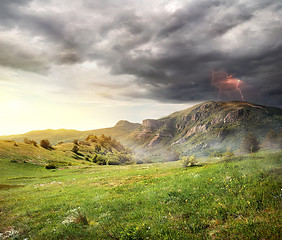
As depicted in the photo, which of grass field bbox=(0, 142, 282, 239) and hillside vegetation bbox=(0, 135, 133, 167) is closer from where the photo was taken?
grass field bbox=(0, 142, 282, 239)

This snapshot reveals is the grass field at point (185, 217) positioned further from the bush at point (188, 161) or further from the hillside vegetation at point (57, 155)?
the hillside vegetation at point (57, 155)

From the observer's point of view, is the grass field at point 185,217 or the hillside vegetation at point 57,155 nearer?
the grass field at point 185,217

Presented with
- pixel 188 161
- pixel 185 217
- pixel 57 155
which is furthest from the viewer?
pixel 57 155

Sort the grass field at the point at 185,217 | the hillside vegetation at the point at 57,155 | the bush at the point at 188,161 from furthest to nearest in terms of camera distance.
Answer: the hillside vegetation at the point at 57,155, the bush at the point at 188,161, the grass field at the point at 185,217

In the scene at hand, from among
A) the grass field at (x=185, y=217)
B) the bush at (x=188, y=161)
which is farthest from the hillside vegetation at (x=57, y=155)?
the grass field at (x=185, y=217)

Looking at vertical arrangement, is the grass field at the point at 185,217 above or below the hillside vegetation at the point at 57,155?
above

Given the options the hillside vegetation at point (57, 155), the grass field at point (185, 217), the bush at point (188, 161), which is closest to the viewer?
the grass field at point (185, 217)

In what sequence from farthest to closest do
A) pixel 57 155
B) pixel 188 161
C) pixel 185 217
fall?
1. pixel 57 155
2. pixel 188 161
3. pixel 185 217

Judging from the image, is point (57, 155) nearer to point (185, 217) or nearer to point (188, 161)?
point (188, 161)

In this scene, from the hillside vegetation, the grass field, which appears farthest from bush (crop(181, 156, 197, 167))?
the hillside vegetation

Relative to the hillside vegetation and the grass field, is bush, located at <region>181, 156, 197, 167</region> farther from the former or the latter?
the hillside vegetation

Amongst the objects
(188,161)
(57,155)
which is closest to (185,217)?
(188,161)

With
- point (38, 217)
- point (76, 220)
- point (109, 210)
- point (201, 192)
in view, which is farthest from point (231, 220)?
point (38, 217)

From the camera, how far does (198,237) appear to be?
22.3 feet
